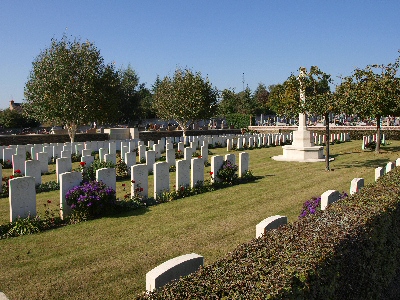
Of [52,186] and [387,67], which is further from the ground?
[387,67]

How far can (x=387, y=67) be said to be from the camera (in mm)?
21000

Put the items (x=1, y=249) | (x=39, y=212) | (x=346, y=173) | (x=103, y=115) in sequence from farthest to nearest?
(x=103, y=115) < (x=346, y=173) < (x=39, y=212) < (x=1, y=249)

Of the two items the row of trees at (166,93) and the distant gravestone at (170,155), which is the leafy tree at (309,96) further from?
the distant gravestone at (170,155)

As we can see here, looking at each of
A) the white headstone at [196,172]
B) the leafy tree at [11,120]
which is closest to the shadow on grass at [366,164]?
the white headstone at [196,172]

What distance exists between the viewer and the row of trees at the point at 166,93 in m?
16.5

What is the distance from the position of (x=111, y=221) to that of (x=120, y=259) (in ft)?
7.67

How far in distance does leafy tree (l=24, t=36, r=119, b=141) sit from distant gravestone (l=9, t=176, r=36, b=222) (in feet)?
59.7

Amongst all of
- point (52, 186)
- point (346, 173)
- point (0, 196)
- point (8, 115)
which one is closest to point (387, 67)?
point (346, 173)

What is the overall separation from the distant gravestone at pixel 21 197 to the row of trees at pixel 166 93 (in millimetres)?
11288

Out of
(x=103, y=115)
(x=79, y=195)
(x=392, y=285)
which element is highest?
(x=103, y=115)

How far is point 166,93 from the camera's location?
37000 millimetres

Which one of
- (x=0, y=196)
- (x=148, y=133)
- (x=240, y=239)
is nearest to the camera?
(x=240, y=239)

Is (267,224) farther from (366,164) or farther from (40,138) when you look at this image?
(40,138)

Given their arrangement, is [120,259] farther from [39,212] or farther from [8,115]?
[8,115]
